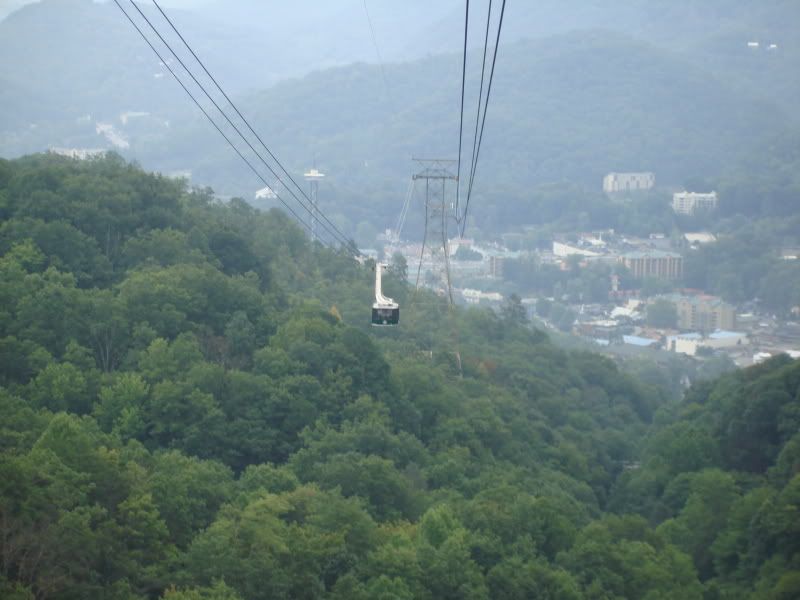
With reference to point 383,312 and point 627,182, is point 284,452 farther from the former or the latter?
point 627,182

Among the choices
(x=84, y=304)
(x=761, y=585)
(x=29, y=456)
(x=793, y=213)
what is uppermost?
(x=793, y=213)

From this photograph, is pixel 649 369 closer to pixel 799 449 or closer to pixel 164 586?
pixel 799 449

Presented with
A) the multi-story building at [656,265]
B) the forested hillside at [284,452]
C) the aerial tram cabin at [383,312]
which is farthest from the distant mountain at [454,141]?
the aerial tram cabin at [383,312]

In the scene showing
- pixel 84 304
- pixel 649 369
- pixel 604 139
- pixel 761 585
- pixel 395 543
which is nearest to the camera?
pixel 395 543

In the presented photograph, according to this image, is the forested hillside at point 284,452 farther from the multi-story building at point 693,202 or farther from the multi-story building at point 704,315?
the multi-story building at point 693,202

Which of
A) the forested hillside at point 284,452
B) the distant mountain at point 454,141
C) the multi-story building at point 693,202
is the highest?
the distant mountain at point 454,141

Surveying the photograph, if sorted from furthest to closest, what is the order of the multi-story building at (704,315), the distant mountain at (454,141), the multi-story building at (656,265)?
the distant mountain at (454,141) < the multi-story building at (656,265) < the multi-story building at (704,315)

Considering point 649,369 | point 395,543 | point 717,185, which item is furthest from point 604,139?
point 395,543
